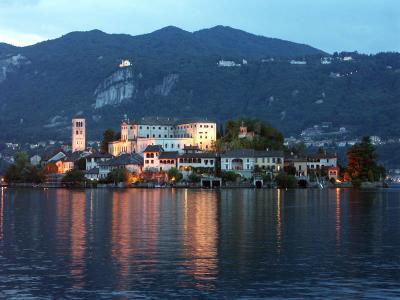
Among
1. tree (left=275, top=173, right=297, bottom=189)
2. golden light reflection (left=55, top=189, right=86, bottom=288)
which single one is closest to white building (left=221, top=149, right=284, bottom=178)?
tree (left=275, top=173, right=297, bottom=189)

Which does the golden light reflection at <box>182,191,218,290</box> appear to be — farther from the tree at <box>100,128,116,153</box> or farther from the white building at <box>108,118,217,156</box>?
the tree at <box>100,128,116,153</box>

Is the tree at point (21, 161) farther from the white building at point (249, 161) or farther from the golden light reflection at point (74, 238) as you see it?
the golden light reflection at point (74, 238)

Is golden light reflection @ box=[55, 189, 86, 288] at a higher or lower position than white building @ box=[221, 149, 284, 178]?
lower

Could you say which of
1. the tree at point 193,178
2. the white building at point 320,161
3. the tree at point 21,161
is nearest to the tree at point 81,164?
the tree at point 21,161

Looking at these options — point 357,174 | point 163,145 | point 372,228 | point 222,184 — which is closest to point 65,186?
point 163,145

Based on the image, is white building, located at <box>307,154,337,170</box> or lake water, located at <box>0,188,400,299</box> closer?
lake water, located at <box>0,188,400,299</box>

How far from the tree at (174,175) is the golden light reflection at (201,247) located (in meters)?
78.5

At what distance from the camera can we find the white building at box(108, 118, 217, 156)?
158250 millimetres

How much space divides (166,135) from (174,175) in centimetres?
2770

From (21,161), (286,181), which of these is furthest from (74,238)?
(21,161)

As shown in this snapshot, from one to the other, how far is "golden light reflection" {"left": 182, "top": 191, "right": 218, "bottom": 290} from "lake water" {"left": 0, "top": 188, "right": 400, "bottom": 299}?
0.04 metres

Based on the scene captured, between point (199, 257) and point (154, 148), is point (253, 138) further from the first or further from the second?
point (199, 257)

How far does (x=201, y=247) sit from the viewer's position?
39625 mm

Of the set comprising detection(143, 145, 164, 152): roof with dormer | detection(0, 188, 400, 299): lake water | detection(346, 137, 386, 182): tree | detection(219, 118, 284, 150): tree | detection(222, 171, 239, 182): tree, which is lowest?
detection(0, 188, 400, 299): lake water
